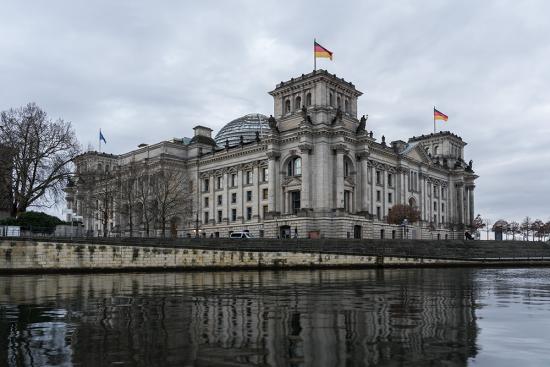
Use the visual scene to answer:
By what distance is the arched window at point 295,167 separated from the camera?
268ft

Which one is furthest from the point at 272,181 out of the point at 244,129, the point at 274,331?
the point at 274,331

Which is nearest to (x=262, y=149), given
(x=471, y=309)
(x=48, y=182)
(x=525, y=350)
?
(x=48, y=182)

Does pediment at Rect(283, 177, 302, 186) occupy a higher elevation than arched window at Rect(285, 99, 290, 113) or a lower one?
lower

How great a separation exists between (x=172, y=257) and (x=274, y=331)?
113 ft

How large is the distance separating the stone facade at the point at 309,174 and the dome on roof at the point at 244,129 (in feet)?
13.8

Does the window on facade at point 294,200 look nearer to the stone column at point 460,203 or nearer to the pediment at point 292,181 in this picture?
the pediment at point 292,181

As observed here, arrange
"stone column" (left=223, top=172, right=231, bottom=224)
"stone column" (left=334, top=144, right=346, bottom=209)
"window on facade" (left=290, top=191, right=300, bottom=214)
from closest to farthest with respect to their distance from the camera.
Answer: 1. "stone column" (left=334, top=144, right=346, bottom=209)
2. "window on facade" (left=290, top=191, right=300, bottom=214)
3. "stone column" (left=223, top=172, right=231, bottom=224)

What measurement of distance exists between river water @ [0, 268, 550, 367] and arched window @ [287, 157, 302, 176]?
204 feet

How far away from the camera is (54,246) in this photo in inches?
1598

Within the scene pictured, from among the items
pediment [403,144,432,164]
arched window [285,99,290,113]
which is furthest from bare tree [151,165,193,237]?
pediment [403,144,432,164]

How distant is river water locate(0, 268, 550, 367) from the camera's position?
345 inches

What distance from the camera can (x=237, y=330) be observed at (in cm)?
1167

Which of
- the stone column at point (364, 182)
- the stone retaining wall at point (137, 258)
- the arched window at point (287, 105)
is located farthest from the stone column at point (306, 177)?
the stone retaining wall at point (137, 258)

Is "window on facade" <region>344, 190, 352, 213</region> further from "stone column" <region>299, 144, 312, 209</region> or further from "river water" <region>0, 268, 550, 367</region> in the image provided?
"river water" <region>0, 268, 550, 367</region>
